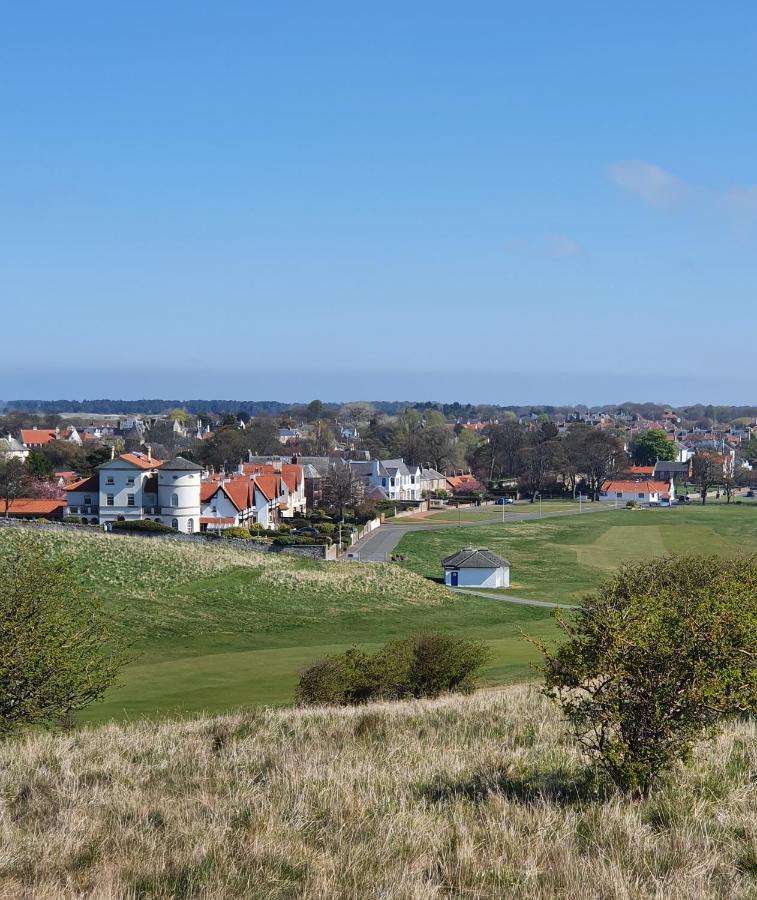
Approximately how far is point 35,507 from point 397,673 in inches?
2320

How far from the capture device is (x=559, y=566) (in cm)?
6794

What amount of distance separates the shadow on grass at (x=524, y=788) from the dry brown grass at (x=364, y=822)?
33 mm

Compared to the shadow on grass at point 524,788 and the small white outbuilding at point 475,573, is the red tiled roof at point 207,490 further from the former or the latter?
the shadow on grass at point 524,788

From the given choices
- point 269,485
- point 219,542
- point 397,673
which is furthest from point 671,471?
point 397,673

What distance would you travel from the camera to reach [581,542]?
8169 cm

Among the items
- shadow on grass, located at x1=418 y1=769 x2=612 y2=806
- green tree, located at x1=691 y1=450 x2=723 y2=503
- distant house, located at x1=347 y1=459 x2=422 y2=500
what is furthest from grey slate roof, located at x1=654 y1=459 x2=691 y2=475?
shadow on grass, located at x1=418 y1=769 x2=612 y2=806

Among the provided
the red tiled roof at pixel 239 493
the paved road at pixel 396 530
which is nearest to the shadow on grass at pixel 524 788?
the paved road at pixel 396 530

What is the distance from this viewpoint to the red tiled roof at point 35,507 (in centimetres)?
7631

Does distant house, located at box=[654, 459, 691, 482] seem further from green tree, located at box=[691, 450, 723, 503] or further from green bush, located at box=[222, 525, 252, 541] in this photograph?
green bush, located at box=[222, 525, 252, 541]

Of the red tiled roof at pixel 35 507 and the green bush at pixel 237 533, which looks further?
the red tiled roof at pixel 35 507

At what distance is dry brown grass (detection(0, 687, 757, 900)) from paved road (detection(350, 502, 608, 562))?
172 ft

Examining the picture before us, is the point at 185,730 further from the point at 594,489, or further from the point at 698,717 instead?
the point at 594,489

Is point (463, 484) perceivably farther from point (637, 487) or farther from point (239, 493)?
point (239, 493)

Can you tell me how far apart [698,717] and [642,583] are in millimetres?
16637
